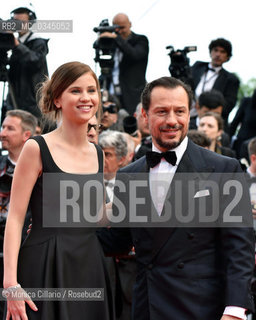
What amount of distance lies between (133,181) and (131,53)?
4.55 meters

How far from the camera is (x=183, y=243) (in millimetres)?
3008

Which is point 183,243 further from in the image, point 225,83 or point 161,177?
point 225,83

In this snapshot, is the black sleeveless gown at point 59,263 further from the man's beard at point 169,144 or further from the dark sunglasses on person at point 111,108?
the dark sunglasses on person at point 111,108

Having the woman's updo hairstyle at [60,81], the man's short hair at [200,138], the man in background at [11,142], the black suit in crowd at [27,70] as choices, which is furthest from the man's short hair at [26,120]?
the woman's updo hairstyle at [60,81]

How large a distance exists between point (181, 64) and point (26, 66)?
176 cm

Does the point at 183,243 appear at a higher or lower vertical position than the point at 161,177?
lower

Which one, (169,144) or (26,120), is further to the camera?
(26,120)

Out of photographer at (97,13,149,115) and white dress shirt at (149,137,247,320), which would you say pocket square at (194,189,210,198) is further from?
photographer at (97,13,149,115)

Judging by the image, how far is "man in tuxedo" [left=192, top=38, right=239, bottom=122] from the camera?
25.2 feet

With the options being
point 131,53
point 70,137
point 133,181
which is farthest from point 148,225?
point 131,53

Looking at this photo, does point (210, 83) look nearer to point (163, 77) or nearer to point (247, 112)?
point (247, 112)

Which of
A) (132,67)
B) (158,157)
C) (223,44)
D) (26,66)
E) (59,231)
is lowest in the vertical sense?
(59,231)

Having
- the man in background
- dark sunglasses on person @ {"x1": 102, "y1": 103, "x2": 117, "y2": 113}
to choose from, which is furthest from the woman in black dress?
dark sunglasses on person @ {"x1": 102, "y1": 103, "x2": 117, "y2": 113}

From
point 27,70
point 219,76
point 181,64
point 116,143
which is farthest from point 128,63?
point 116,143
